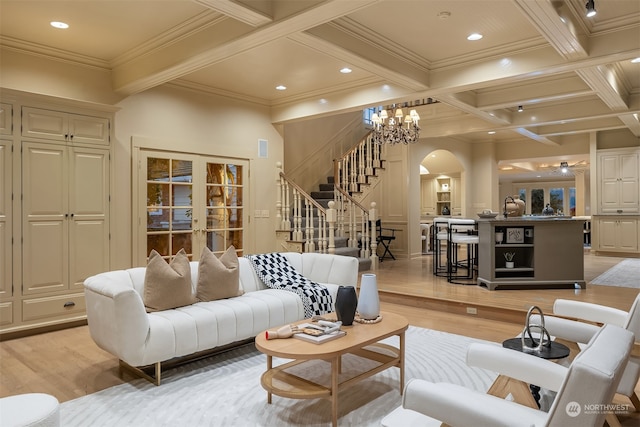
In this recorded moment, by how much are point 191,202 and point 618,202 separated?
30.3 ft

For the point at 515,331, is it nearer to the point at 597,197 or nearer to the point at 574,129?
the point at 574,129

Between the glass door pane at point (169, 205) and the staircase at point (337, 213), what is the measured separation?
164 centimetres

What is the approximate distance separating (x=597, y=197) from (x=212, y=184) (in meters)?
8.72

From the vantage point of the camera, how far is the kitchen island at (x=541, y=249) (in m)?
5.95

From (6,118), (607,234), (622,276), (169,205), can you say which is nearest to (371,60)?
(169,205)

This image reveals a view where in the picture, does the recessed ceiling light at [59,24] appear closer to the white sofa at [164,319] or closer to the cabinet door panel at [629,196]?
the white sofa at [164,319]

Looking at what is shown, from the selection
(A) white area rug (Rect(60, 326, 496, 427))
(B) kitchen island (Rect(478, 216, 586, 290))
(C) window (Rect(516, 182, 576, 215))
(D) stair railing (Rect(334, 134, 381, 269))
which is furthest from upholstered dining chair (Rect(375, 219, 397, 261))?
(C) window (Rect(516, 182, 576, 215))

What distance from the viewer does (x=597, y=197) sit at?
32.6ft

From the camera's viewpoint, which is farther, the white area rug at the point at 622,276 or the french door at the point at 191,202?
the white area rug at the point at 622,276

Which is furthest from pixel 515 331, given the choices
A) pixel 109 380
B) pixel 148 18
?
pixel 148 18

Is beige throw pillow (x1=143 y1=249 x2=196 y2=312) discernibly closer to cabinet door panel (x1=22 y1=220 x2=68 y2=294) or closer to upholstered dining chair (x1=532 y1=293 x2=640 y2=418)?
cabinet door panel (x1=22 y1=220 x2=68 y2=294)

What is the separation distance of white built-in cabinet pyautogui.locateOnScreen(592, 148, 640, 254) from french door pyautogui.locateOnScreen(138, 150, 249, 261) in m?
8.18

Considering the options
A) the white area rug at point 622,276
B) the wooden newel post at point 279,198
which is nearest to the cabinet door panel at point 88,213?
the wooden newel post at point 279,198

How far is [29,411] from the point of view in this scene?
74.4 inches
